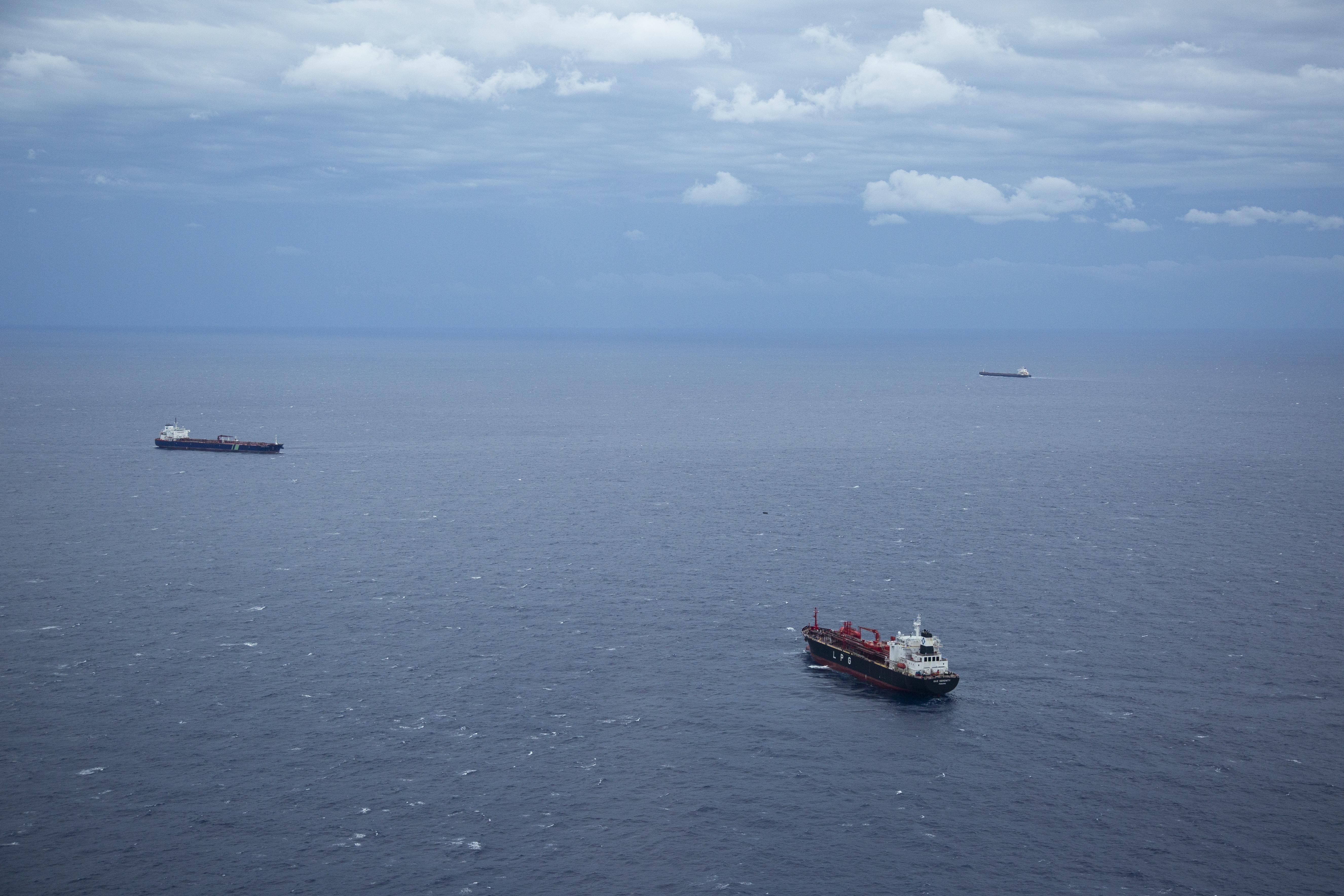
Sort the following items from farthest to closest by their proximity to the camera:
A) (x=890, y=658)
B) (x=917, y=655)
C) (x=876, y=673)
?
1. (x=876, y=673)
2. (x=890, y=658)
3. (x=917, y=655)

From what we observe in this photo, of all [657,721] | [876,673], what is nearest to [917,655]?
[876,673]

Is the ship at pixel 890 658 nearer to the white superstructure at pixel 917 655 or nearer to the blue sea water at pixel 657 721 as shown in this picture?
the white superstructure at pixel 917 655

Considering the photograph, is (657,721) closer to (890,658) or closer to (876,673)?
(876,673)

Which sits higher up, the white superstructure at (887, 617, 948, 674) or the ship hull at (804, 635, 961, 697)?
the white superstructure at (887, 617, 948, 674)

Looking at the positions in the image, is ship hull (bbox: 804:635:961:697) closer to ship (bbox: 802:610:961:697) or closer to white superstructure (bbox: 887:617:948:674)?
ship (bbox: 802:610:961:697)

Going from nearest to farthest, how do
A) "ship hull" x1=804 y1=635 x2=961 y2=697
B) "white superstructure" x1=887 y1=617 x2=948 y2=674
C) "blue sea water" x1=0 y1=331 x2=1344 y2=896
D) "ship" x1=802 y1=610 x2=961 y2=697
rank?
"blue sea water" x1=0 y1=331 x2=1344 y2=896, "ship hull" x1=804 y1=635 x2=961 y2=697, "ship" x1=802 y1=610 x2=961 y2=697, "white superstructure" x1=887 y1=617 x2=948 y2=674

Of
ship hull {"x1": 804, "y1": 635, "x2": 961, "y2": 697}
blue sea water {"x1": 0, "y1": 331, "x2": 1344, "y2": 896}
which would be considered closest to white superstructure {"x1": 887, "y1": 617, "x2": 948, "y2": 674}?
ship hull {"x1": 804, "y1": 635, "x2": 961, "y2": 697}
